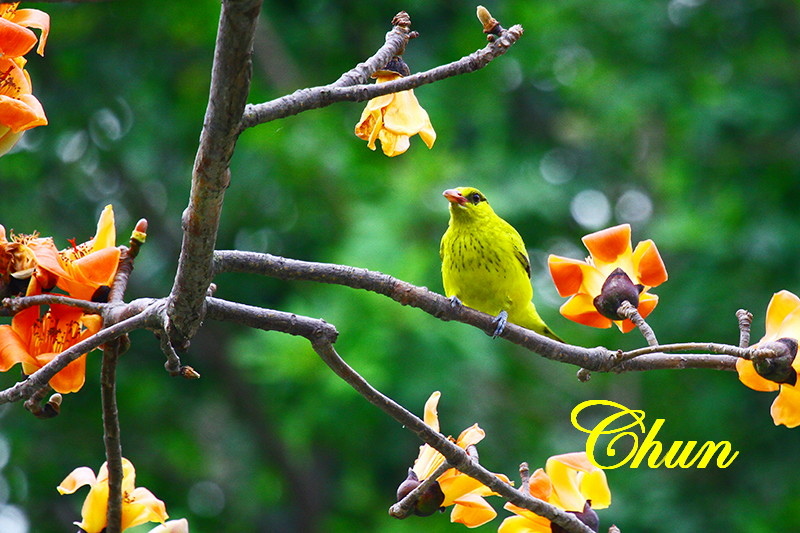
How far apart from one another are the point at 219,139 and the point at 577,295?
2.49ft

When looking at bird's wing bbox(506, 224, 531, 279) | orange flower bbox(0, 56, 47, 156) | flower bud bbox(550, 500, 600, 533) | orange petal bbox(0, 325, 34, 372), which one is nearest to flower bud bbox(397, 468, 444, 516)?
flower bud bbox(550, 500, 600, 533)

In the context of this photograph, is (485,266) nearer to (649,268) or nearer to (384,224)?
(649,268)

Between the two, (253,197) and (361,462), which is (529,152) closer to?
(253,197)

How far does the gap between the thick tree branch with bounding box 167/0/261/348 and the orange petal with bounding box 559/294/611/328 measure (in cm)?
65

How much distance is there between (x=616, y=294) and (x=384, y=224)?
4078 millimetres

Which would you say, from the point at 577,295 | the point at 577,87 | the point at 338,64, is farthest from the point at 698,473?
the point at 577,295

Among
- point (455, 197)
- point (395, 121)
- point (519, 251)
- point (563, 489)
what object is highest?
point (519, 251)

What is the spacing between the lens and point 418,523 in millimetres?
6074

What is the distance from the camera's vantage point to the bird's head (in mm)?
3443

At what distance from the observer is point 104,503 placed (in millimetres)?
1332

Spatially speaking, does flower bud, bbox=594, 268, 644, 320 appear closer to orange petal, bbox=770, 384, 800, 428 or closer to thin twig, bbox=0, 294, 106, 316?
orange petal, bbox=770, 384, 800, 428

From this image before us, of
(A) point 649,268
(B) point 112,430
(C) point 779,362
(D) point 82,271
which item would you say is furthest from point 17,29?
(C) point 779,362

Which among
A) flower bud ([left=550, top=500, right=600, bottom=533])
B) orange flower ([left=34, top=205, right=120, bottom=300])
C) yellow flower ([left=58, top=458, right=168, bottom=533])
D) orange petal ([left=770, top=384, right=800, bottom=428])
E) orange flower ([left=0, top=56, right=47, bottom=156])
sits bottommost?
yellow flower ([left=58, top=458, right=168, bottom=533])

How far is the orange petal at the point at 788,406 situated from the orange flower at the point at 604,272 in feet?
0.95
